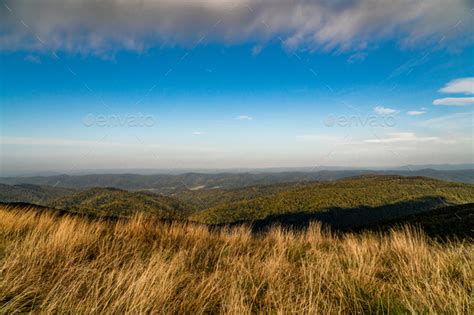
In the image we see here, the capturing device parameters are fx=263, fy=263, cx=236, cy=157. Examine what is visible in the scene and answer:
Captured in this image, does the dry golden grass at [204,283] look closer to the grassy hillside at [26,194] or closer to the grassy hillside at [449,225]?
the grassy hillside at [449,225]

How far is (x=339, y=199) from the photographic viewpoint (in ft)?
297

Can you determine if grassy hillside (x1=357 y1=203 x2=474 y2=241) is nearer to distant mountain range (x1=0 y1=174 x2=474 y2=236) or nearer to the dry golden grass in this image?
the dry golden grass

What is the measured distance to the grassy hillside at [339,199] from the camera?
8370 centimetres

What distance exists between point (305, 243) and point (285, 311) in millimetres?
4543

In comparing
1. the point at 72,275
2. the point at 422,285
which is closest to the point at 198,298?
the point at 72,275

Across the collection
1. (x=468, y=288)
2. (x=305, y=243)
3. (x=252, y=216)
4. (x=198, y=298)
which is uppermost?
(x=198, y=298)

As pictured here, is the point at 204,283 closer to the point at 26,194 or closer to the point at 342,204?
the point at 342,204

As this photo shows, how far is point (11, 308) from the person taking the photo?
2.45 metres

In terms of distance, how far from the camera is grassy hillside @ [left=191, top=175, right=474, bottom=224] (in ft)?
275

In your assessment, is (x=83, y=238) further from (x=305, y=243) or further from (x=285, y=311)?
(x=305, y=243)

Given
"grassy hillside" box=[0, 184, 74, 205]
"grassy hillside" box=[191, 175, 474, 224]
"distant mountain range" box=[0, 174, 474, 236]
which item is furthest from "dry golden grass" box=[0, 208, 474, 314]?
"grassy hillside" box=[0, 184, 74, 205]

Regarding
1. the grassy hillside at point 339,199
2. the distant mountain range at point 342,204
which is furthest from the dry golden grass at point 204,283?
the grassy hillside at point 339,199

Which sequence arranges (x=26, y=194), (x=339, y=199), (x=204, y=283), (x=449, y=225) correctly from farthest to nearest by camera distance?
(x=26, y=194), (x=339, y=199), (x=449, y=225), (x=204, y=283)

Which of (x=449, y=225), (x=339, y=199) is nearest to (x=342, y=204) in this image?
(x=339, y=199)
